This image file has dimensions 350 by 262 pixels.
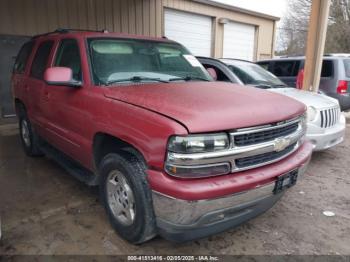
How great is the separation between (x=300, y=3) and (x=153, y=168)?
34.9 metres

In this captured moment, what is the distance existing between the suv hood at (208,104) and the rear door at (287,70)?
6181 millimetres

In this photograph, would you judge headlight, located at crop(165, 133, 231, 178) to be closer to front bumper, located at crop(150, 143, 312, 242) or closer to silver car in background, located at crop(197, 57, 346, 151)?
front bumper, located at crop(150, 143, 312, 242)

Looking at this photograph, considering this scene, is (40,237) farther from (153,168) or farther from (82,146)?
(153,168)

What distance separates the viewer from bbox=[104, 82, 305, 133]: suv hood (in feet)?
7.50

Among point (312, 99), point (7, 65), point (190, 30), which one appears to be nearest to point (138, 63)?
point (312, 99)

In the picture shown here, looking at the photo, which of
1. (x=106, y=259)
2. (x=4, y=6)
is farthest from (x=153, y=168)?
(x=4, y=6)

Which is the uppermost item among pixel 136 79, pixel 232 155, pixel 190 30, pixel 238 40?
pixel 190 30

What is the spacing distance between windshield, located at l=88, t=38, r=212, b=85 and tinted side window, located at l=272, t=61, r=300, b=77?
5876 millimetres

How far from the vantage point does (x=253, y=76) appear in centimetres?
593

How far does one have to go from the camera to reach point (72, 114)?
3441 mm

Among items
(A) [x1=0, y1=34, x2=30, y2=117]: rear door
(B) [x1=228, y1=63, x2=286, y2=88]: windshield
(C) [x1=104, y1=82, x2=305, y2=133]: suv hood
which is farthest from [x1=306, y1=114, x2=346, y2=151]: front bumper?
(A) [x1=0, y1=34, x2=30, y2=117]: rear door

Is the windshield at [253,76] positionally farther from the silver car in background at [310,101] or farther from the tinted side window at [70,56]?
the tinted side window at [70,56]

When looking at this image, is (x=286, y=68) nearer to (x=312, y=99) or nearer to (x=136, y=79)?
(x=312, y=99)

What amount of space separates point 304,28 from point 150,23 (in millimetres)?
27862
